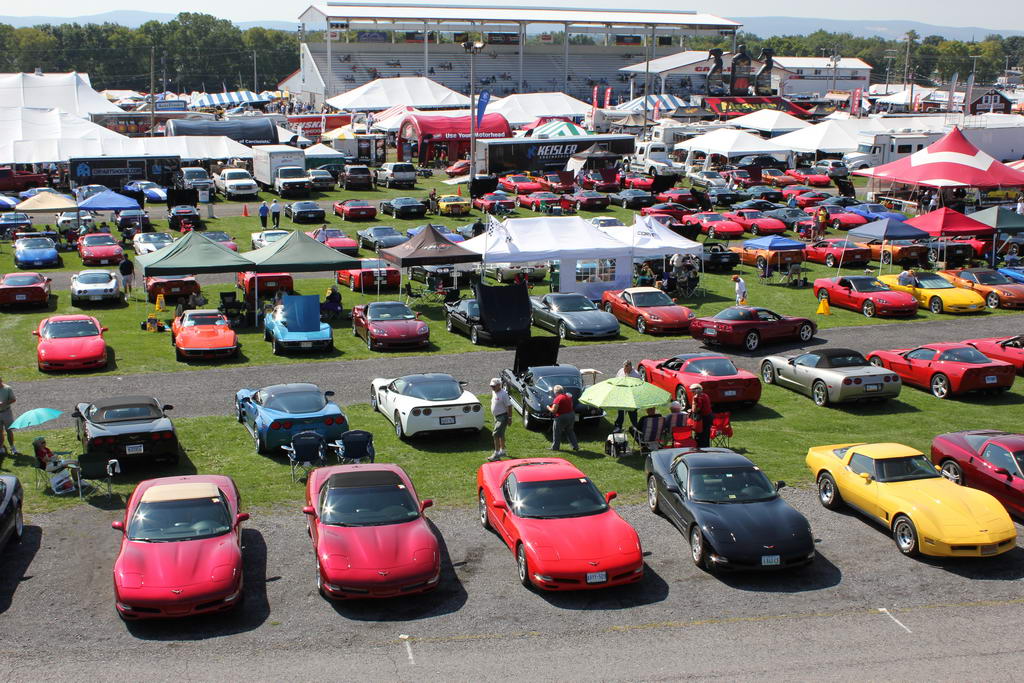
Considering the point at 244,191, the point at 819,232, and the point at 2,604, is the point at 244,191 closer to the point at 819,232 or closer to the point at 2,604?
the point at 819,232

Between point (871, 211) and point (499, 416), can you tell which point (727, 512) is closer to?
point (499, 416)

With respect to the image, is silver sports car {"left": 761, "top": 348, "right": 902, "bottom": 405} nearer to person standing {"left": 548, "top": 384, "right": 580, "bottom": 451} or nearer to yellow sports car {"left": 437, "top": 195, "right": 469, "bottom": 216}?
person standing {"left": 548, "top": 384, "right": 580, "bottom": 451}

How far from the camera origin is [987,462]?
16.4 metres

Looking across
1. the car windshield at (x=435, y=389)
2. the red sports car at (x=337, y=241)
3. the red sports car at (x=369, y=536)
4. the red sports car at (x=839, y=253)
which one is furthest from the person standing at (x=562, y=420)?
the red sports car at (x=839, y=253)

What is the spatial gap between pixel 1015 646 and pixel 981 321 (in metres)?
21.1

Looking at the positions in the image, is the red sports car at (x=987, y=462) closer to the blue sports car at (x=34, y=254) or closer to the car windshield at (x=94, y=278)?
the car windshield at (x=94, y=278)

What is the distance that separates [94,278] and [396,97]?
63182mm

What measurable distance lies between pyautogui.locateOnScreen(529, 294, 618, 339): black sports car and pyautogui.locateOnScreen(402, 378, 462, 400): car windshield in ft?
29.2

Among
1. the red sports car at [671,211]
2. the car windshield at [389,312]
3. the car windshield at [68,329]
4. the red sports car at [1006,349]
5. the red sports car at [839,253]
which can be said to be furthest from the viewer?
the red sports car at [671,211]

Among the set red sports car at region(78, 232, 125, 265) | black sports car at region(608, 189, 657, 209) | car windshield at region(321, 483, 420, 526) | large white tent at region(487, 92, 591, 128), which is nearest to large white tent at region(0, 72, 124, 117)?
large white tent at region(487, 92, 591, 128)

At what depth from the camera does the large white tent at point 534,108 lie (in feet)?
281

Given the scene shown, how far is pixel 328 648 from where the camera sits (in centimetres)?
1180

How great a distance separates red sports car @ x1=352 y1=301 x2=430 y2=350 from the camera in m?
27.2

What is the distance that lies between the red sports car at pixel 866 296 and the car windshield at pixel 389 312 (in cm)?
1291
